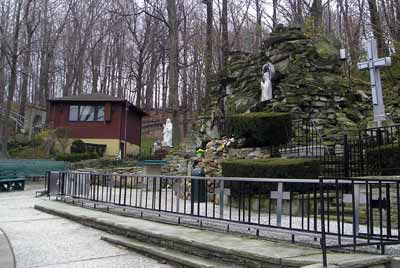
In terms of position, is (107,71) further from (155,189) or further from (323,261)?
(323,261)

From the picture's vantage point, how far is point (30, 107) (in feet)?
126

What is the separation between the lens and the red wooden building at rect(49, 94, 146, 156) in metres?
33.3

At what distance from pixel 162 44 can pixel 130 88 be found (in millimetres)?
9693

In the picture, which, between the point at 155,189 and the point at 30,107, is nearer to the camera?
the point at 155,189

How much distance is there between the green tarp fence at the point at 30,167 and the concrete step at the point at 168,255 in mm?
16651

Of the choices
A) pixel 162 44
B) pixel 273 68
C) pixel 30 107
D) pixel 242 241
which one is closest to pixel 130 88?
pixel 162 44

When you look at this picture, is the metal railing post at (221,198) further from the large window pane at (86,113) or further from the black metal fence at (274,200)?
the large window pane at (86,113)

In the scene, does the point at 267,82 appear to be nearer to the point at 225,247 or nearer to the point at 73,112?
the point at 225,247

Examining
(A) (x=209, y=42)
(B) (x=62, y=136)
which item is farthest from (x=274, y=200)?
(B) (x=62, y=136)

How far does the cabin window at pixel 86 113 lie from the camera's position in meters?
33.9

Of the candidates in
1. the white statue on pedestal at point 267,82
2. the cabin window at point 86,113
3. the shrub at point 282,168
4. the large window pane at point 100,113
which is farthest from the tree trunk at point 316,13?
the cabin window at point 86,113

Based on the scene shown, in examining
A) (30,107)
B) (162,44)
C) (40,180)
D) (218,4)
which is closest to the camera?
(40,180)

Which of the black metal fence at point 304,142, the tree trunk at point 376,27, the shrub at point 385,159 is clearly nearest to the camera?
the shrub at point 385,159

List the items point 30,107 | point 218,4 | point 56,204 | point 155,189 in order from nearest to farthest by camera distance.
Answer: point 155,189
point 56,204
point 218,4
point 30,107
